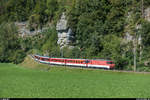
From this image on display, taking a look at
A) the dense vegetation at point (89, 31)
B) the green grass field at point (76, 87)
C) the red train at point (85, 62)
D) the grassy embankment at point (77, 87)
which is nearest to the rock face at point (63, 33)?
the dense vegetation at point (89, 31)

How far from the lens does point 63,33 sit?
232 ft

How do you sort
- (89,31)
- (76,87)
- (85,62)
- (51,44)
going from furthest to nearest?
(51,44) → (89,31) → (85,62) → (76,87)

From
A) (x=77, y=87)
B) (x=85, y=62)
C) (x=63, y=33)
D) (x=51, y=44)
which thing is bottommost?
(x=85, y=62)

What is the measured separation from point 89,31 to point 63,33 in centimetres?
978

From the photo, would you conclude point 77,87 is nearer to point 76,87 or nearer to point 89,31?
point 76,87

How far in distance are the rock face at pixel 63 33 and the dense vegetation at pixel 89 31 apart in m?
1.55

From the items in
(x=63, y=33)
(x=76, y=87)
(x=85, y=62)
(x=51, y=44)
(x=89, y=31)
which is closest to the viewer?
(x=76, y=87)

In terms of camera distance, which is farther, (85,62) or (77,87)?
(85,62)

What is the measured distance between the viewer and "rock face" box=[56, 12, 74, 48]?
68.6 m

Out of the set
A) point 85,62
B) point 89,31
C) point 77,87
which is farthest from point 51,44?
point 77,87

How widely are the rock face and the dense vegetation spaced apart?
1.55 m

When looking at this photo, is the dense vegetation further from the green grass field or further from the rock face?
the green grass field

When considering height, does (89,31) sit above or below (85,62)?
above

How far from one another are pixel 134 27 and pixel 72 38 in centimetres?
2096
